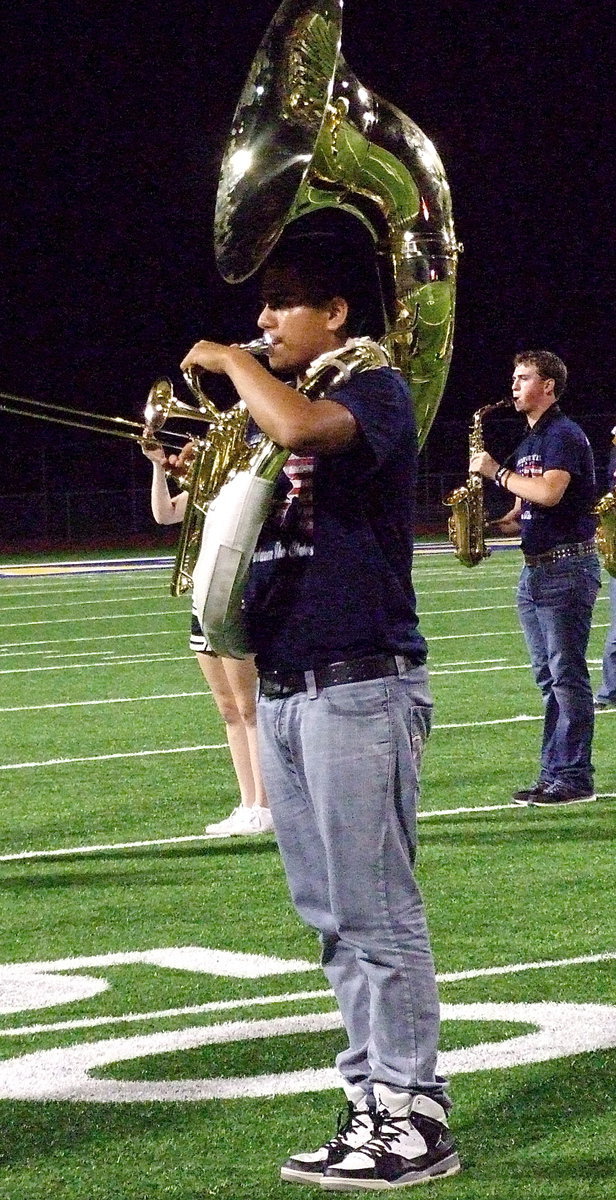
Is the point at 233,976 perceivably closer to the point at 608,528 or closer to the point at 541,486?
the point at 541,486

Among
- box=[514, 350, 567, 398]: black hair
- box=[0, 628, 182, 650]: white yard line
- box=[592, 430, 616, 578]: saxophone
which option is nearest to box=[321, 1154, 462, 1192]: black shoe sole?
box=[514, 350, 567, 398]: black hair

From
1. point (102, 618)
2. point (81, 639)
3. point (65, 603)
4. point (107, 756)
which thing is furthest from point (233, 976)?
point (65, 603)

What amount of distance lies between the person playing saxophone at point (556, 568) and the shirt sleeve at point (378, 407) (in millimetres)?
4255

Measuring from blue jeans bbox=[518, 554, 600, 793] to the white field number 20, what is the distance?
2892 millimetres

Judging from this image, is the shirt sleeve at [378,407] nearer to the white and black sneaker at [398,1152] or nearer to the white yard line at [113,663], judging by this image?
the white and black sneaker at [398,1152]

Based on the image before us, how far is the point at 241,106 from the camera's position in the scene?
503 centimetres

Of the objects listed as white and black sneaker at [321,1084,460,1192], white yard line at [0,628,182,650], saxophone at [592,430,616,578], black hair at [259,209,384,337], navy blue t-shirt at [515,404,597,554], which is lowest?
white yard line at [0,628,182,650]

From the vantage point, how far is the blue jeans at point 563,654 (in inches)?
320

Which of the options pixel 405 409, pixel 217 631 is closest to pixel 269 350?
pixel 405 409

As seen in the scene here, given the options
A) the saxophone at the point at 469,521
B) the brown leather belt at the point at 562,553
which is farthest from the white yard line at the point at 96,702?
the brown leather belt at the point at 562,553

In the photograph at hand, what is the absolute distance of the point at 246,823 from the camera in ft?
25.6

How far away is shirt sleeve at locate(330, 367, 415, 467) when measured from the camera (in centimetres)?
370

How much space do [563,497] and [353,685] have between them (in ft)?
15.1

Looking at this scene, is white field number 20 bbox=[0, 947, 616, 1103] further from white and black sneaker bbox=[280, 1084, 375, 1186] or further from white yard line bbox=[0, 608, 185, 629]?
white yard line bbox=[0, 608, 185, 629]
